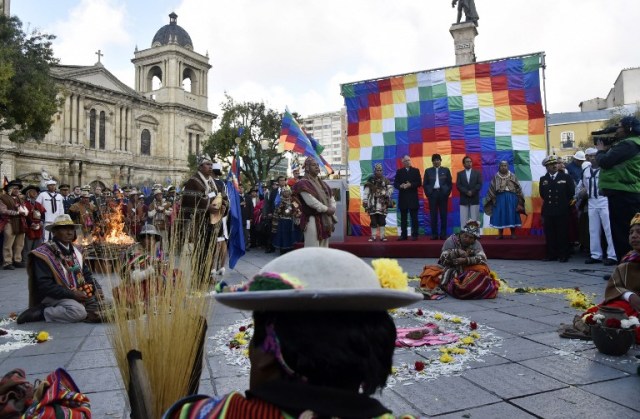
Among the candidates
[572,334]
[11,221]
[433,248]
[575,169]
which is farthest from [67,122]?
[572,334]

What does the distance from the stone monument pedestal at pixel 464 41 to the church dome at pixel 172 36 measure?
50814 mm

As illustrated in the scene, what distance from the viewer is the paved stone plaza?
105 inches

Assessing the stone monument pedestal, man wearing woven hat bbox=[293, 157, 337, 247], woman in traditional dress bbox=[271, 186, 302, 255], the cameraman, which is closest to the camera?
the cameraman

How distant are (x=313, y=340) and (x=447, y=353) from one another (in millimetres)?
2793

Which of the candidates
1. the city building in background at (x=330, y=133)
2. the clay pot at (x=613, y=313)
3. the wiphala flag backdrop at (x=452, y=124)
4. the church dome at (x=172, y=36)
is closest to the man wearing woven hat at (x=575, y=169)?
the wiphala flag backdrop at (x=452, y=124)

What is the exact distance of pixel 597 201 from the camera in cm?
823

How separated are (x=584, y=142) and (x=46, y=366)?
48.9 metres

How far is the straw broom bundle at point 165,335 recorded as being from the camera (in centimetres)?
167

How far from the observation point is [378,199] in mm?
10586

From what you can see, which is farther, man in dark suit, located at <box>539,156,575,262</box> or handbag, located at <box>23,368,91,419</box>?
man in dark suit, located at <box>539,156,575,262</box>

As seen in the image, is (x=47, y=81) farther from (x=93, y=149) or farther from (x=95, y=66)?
(x=95, y=66)

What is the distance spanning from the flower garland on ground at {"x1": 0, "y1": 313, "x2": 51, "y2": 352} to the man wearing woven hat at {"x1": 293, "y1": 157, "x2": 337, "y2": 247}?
3.49m

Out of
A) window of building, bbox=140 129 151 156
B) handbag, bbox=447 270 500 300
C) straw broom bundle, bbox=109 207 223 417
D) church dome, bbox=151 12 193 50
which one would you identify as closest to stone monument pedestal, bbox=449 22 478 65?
handbag, bbox=447 270 500 300

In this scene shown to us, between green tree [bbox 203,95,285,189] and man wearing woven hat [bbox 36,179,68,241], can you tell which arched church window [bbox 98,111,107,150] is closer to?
green tree [bbox 203,95,285,189]
